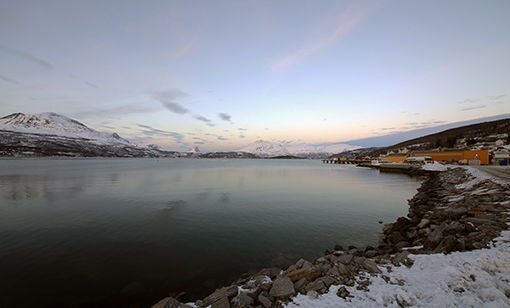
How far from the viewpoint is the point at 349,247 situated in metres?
10.8

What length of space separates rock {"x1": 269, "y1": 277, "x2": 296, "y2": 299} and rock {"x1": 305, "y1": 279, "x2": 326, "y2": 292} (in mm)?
438

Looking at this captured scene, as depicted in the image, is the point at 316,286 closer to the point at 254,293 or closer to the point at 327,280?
the point at 327,280

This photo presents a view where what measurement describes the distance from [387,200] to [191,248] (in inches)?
844

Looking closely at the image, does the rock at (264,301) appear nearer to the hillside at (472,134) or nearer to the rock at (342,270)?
the rock at (342,270)

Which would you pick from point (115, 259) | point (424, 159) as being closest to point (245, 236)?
point (115, 259)

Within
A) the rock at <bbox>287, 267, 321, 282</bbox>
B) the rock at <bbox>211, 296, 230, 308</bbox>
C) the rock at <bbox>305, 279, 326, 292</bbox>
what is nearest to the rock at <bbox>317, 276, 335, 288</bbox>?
the rock at <bbox>305, 279, 326, 292</bbox>

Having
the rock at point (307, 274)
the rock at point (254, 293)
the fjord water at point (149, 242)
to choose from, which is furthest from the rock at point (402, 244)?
the rock at point (254, 293)

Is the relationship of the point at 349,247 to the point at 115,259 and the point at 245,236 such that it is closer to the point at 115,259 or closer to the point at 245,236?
the point at 245,236

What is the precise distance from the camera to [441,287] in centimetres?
518

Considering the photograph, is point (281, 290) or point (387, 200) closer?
point (281, 290)

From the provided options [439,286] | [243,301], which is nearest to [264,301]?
[243,301]

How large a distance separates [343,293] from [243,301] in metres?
2.51

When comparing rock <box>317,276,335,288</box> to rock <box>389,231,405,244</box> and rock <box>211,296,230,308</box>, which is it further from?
rock <box>389,231,405,244</box>

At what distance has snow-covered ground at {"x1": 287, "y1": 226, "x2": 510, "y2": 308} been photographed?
4.75 meters
